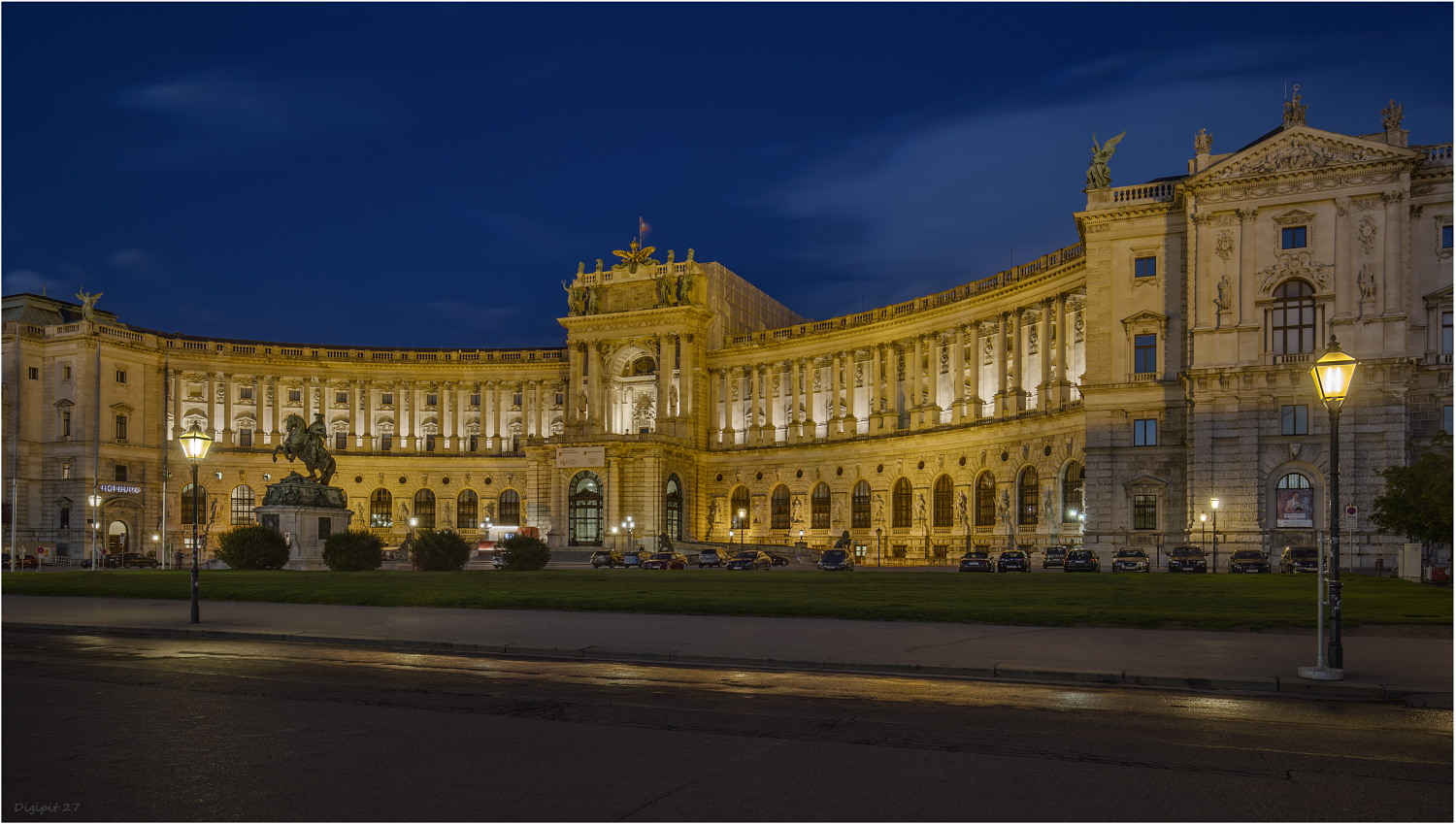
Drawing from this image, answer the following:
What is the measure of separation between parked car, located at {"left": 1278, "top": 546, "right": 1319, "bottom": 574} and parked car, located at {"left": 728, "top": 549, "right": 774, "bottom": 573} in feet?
97.4

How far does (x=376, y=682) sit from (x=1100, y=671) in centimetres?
1216

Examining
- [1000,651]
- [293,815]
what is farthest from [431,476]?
[293,815]

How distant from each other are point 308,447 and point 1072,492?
4972cm

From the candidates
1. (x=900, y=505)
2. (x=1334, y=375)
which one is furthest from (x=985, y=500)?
(x=1334, y=375)

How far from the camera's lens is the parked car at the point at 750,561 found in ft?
237

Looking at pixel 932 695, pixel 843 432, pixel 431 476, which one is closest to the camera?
pixel 932 695

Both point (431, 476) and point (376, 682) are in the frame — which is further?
point (431, 476)

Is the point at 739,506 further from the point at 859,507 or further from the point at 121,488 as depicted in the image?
the point at 121,488

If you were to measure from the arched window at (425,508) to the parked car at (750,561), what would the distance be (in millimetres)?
54403

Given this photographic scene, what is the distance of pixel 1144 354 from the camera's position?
69250mm

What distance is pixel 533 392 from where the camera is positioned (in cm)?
12069

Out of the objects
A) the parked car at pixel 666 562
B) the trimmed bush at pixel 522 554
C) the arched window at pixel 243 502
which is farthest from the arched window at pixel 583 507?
the trimmed bush at pixel 522 554

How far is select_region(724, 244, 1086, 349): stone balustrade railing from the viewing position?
266 feet

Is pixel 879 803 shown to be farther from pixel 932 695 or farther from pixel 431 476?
pixel 431 476
